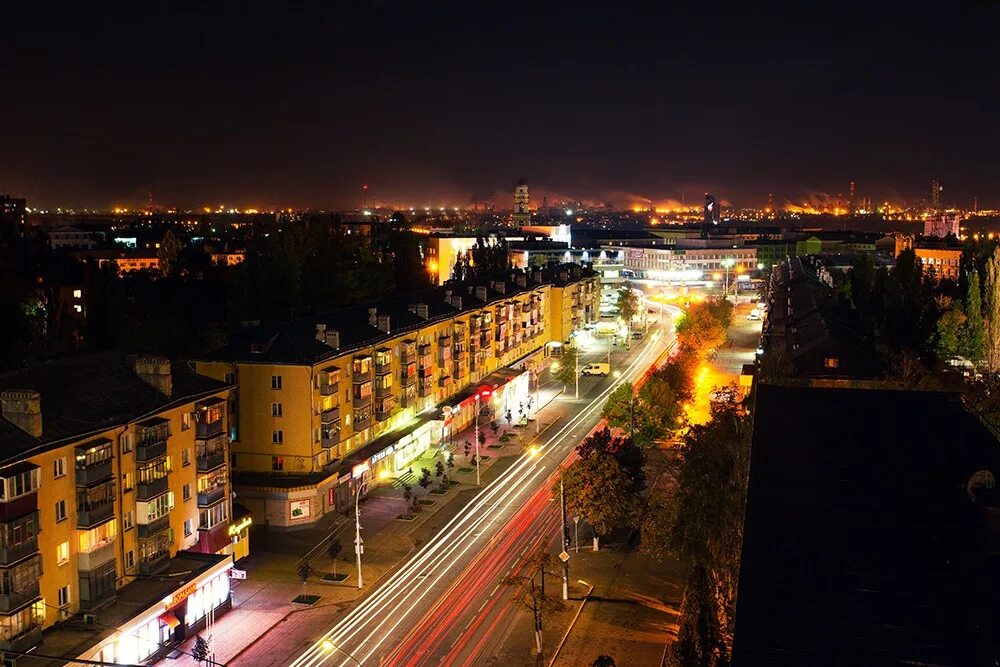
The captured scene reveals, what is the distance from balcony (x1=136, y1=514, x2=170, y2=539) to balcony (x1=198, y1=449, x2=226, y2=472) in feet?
6.23

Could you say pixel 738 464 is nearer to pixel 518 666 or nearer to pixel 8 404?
pixel 518 666

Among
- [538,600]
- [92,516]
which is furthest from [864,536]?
[92,516]

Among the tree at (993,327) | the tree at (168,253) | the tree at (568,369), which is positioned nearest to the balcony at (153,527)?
the tree at (568,369)

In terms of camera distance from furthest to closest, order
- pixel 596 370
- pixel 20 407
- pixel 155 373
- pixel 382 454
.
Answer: pixel 596 370 < pixel 382 454 < pixel 155 373 < pixel 20 407

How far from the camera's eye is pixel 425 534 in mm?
28656

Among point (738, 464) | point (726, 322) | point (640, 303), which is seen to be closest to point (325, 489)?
point (738, 464)

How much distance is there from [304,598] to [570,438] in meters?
18.3

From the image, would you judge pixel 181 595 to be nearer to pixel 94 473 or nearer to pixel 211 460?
pixel 94 473

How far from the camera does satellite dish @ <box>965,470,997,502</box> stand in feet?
42.3

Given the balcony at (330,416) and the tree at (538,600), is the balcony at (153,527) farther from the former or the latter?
the balcony at (330,416)

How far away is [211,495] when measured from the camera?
24.8 meters

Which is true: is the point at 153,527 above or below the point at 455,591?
above

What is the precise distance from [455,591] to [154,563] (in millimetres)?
7208

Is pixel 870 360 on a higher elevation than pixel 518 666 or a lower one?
higher
